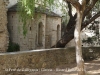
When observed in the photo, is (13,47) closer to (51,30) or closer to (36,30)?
(36,30)

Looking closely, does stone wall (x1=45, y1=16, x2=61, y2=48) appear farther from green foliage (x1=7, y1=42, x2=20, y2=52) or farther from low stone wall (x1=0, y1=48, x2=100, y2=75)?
low stone wall (x1=0, y1=48, x2=100, y2=75)

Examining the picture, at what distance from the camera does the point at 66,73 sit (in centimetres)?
1045

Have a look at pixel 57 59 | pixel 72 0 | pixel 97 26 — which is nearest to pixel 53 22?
pixel 97 26

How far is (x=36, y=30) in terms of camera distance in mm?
19469

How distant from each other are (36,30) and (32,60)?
30.5ft

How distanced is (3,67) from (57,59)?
469cm

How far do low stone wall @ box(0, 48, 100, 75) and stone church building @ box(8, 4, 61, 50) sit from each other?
4.05 metres

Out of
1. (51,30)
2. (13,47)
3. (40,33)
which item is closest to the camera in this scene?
(13,47)

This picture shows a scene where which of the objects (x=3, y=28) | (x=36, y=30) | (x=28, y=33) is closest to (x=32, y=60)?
(x=3, y=28)

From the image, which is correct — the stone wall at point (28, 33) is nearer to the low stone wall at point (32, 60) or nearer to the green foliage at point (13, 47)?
the green foliage at point (13, 47)

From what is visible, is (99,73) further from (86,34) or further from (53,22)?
(86,34)

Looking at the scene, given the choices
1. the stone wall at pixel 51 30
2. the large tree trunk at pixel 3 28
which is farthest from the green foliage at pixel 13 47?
the stone wall at pixel 51 30

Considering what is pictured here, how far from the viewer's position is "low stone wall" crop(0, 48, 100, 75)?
884 centimetres

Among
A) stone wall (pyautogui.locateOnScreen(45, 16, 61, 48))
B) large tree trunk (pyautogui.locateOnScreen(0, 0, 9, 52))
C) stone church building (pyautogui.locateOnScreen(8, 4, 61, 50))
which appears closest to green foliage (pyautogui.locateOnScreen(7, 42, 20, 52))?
stone church building (pyautogui.locateOnScreen(8, 4, 61, 50))
